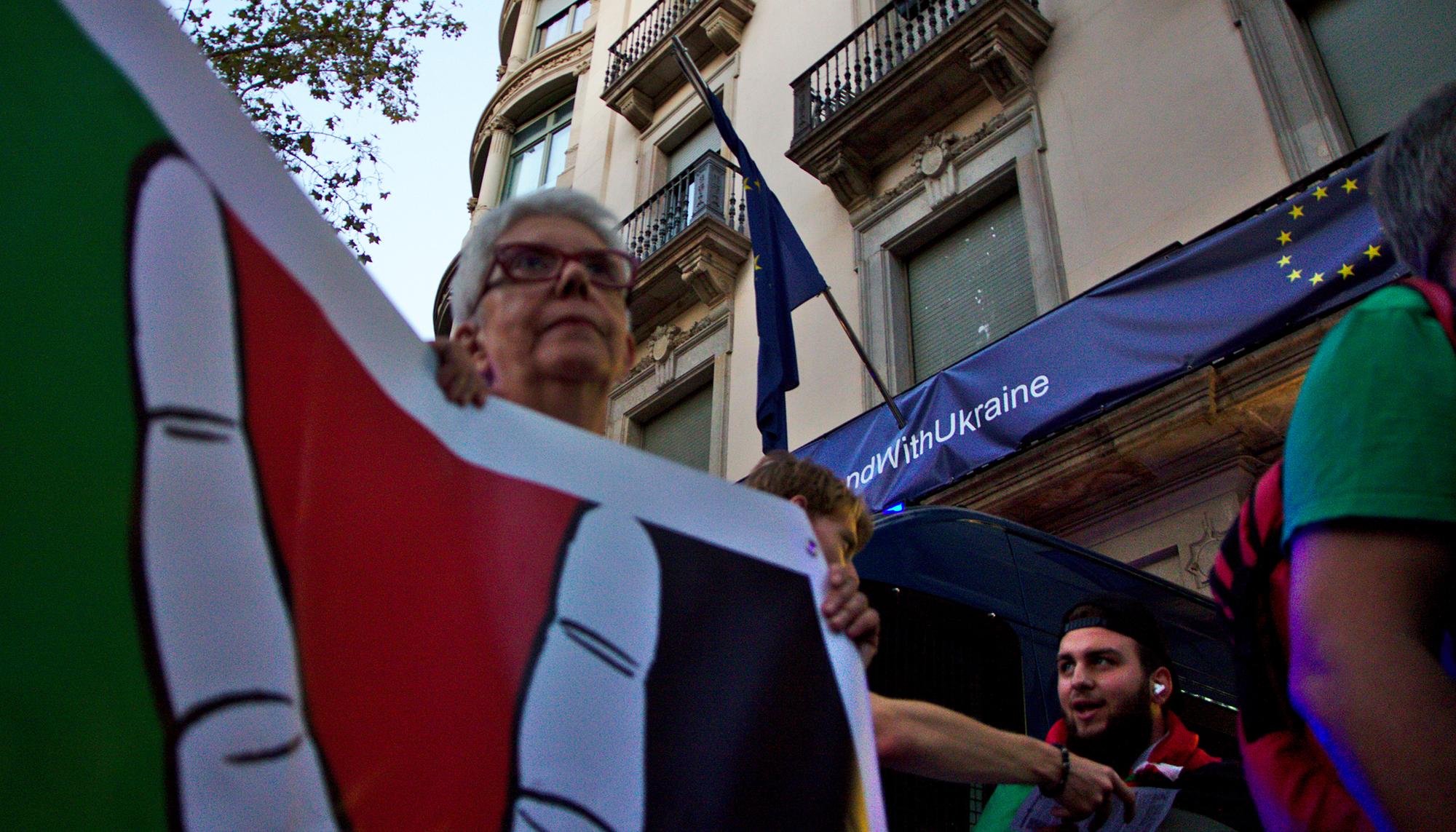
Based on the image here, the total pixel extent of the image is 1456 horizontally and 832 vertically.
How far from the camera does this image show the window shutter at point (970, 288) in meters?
8.77

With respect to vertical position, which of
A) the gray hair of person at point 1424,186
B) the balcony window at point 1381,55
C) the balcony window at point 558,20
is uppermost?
the balcony window at point 558,20

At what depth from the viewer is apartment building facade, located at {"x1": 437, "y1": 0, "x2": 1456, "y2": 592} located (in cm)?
685

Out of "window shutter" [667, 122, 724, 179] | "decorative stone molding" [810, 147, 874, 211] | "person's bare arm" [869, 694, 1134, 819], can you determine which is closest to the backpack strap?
"person's bare arm" [869, 694, 1134, 819]

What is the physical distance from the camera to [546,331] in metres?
1.59

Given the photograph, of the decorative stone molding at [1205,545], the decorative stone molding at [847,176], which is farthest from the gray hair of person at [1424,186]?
the decorative stone molding at [847,176]

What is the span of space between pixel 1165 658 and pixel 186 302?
295 cm

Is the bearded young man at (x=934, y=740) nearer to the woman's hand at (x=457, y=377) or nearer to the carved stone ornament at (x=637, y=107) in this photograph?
the woman's hand at (x=457, y=377)

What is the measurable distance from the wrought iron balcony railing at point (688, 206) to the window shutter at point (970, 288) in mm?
3130

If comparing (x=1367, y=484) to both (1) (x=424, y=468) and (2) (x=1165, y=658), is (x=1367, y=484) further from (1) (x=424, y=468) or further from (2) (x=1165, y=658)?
(2) (x=1165, y=658)

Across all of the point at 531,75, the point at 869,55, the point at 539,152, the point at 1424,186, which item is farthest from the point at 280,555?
the point at 531,75

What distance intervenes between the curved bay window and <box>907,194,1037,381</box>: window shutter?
9231 mm

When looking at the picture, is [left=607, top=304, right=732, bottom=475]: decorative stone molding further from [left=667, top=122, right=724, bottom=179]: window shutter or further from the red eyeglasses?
the red eyeglasses

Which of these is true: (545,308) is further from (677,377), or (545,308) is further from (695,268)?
(677,377)

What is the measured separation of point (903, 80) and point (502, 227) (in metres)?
8.82
